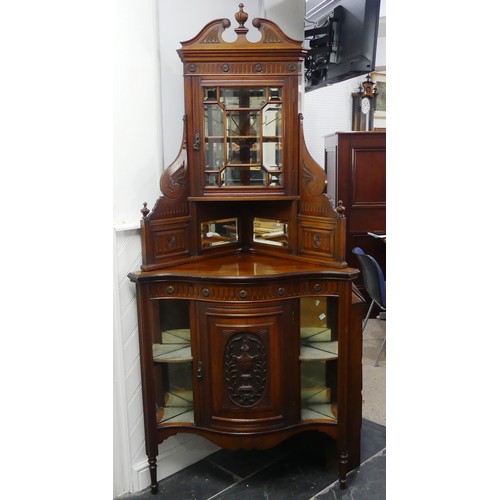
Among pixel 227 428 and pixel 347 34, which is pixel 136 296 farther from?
pixel 347 34

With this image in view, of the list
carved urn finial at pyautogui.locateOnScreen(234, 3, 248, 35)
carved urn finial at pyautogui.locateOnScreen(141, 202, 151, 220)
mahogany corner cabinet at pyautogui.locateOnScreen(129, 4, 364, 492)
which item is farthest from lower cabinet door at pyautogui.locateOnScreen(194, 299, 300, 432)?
carved urn finial at pyautogui.locateOnScreen(234, 3, 248, 35)

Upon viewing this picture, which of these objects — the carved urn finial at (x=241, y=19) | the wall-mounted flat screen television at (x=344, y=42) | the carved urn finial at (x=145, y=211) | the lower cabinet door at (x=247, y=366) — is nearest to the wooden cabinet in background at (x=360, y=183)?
the wall-mounted flat screen television at (x=344, y=42)

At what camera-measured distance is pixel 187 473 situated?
2.32 m

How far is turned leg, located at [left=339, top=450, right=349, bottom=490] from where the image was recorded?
2.13 metres

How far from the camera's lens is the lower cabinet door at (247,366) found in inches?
77.6

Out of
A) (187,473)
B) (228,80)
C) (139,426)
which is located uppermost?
(228,80)

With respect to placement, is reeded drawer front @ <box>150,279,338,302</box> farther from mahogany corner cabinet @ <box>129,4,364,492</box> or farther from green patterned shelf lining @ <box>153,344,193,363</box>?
green patterned shelf lining @ <box>153,344,193,363</box>

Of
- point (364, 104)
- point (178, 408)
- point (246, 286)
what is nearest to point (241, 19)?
point (246, 286)

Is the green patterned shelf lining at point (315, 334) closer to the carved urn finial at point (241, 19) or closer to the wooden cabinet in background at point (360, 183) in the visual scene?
the carved urn finial at point (241, 19)

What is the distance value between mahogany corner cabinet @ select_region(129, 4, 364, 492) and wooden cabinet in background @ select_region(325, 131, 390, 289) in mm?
2373

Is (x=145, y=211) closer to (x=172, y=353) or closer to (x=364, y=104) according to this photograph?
(x=172, y=353)

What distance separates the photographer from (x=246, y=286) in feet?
6.30

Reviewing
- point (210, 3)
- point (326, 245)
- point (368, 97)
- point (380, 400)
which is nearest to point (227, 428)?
point (326, 245)

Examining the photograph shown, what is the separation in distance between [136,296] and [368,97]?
12.1ft
